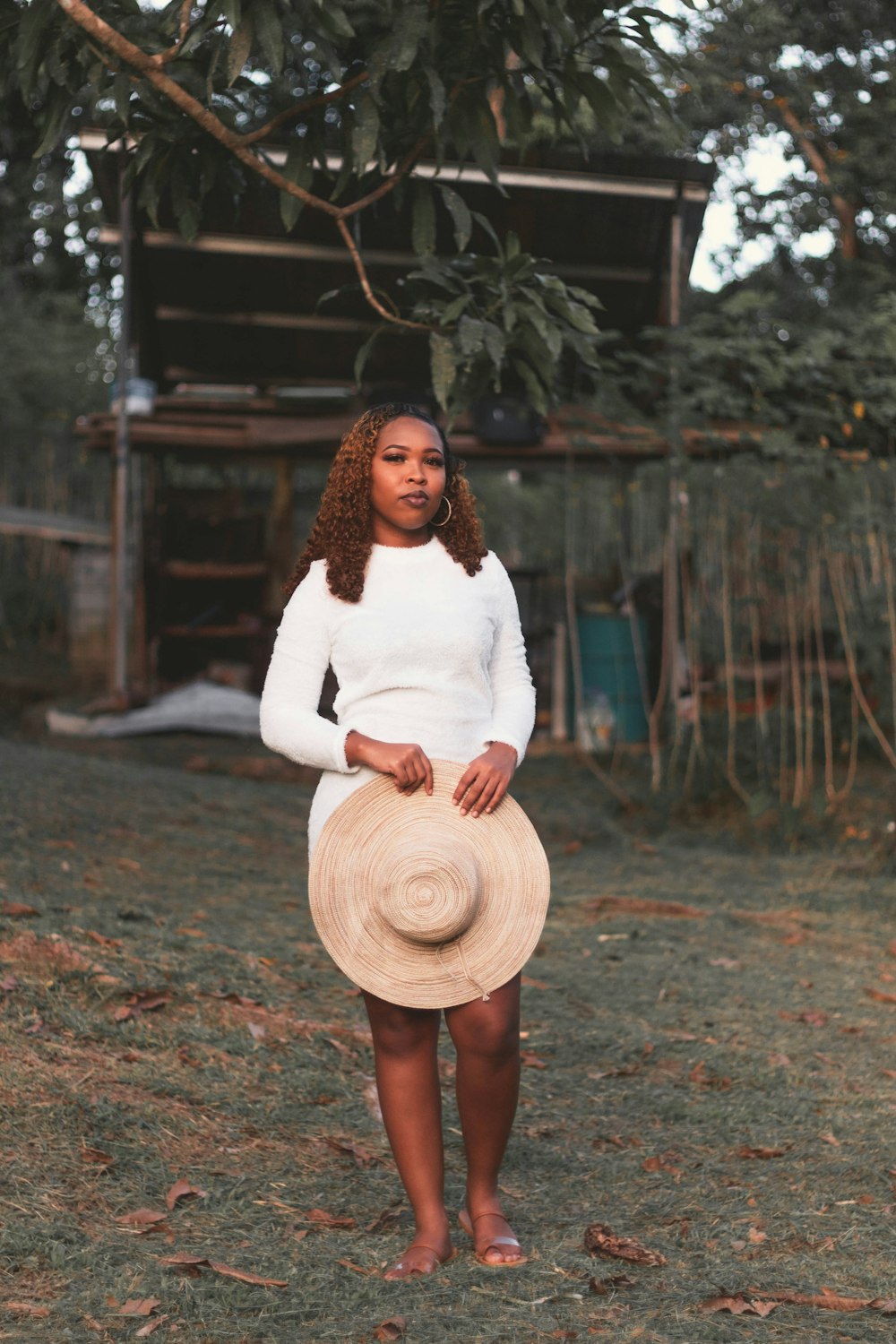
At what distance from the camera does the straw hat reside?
2709 mm

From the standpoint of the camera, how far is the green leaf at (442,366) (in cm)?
386

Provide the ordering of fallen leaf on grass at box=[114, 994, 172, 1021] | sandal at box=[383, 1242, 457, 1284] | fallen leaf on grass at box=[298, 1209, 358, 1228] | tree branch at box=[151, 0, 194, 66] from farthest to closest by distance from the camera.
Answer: fallen leaf on grass at box=[114, 994, 172, 1021] < tree branch at box=[151, 0, 194, 66] < fallen leaf on grass at box=[298, 1209, 358, 1228] < sandal at box=[383, 1242, 457, 1284]

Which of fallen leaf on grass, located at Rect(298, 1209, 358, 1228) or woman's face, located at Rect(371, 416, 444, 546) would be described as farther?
fallen leaf on grass, located at Rect(298, 1209, 358, 1228)

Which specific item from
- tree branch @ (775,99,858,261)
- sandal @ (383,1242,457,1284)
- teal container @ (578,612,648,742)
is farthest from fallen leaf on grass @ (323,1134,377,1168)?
tree branch @ (775,99,858,261)

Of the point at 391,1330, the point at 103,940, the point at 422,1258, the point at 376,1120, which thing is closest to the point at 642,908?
the point at 103,940

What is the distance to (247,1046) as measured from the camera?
13.0 feet

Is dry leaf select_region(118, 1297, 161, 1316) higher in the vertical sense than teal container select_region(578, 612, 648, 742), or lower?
lower

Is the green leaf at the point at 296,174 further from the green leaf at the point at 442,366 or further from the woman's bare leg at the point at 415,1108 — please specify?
the woman's bare leg at the point at 415,1108

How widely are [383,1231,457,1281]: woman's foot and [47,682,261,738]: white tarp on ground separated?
→ 25.7ft

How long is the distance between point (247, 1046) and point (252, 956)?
78cm

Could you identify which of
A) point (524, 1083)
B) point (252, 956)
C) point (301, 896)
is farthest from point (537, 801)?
point (524, 1083)

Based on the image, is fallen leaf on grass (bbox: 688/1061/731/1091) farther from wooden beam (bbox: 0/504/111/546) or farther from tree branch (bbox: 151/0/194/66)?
wooden beam (bbox: 0/504/111/546)

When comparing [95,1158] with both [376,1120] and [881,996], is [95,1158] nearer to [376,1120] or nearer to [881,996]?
[376,1120]

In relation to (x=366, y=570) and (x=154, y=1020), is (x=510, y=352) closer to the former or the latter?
(x=366, y=570)
